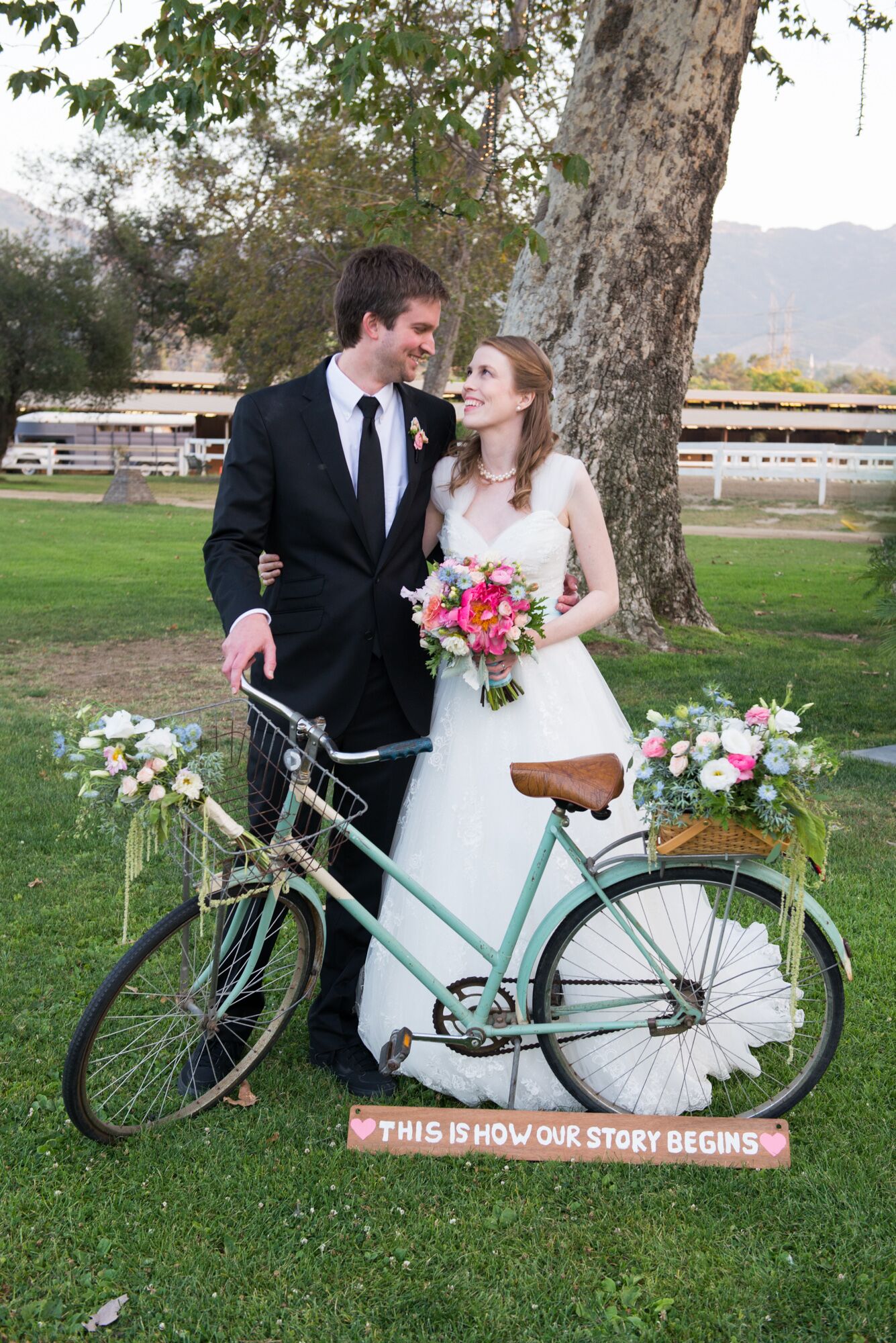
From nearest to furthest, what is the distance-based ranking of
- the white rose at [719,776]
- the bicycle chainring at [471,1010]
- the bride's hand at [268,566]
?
1. the white rose at [719,776]
2. the bicycle chainring at [471,1010]
3. the bride's hand at [268,566]

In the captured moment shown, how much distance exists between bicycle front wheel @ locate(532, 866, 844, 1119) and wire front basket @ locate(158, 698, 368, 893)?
668 millimetres

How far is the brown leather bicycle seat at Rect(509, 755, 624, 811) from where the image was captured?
3.01 m

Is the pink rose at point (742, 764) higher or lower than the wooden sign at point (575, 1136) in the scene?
higher

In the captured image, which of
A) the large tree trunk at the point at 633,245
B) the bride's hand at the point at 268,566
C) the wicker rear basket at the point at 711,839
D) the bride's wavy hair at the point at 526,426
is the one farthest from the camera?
the large tree trunk at the point at 633,245

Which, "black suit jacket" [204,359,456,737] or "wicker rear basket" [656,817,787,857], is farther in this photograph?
"black suit jacket" [204,359,456,737]

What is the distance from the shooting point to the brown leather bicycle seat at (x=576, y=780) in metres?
3.01

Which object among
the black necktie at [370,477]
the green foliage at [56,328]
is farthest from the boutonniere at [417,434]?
the green foliage at [56,328]

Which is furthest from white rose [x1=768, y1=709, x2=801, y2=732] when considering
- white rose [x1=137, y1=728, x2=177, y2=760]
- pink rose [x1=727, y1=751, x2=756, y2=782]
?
white rose [x1=137, y1=728, x2=177, y2=760]

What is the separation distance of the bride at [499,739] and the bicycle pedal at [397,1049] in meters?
0.19

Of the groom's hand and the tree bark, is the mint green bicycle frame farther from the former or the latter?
the tree bark

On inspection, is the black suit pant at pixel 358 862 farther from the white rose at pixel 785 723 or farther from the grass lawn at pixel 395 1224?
the white rose at pixel 785 723

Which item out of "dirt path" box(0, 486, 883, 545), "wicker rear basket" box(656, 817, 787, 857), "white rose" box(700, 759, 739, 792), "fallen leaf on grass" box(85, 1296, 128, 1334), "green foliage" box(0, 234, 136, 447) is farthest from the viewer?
"green foliage" box(0, 234, 136, 447)

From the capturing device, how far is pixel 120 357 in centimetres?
3512

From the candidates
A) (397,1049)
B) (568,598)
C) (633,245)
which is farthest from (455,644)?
(633,245)
